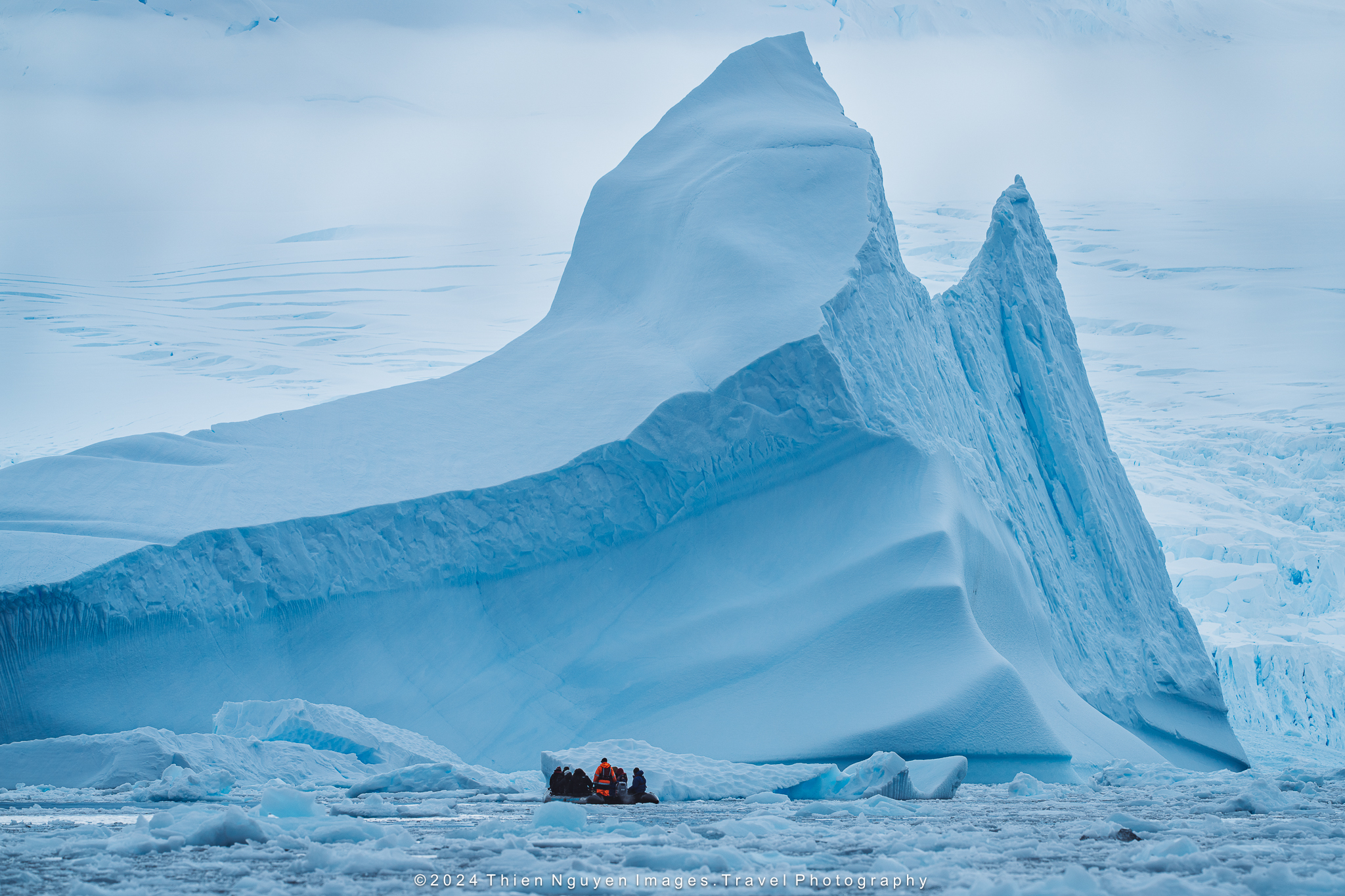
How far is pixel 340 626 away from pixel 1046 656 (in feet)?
23.9

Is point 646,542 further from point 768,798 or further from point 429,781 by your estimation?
point 768,798

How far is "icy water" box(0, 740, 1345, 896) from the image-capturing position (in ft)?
11.6

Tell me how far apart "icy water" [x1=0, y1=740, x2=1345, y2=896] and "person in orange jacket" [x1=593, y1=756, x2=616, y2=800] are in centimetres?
20

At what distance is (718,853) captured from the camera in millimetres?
4059

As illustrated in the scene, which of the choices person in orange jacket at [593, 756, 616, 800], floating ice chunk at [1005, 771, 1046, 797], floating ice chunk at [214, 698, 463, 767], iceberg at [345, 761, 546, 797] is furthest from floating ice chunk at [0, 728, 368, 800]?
floating ice chunk at [1005, 771, 1046, 797]

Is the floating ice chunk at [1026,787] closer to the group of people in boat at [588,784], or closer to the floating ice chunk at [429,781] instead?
the group of people in boat at [588,784]

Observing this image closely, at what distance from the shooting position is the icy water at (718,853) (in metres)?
3.52

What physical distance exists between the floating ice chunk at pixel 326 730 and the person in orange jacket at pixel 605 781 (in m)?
2.57

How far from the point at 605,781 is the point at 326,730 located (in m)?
3.27

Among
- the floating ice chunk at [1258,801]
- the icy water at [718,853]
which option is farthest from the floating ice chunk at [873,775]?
the floating ice chunk at [1258,801]

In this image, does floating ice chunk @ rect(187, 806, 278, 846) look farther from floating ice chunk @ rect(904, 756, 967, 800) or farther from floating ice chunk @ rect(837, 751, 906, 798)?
floating ice chunk @ rect(904, 756, 967, 800)

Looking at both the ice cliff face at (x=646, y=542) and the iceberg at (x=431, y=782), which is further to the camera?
the ice cliff face at (x=646, y=542)

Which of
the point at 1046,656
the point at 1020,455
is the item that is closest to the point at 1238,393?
the point at 1020,455

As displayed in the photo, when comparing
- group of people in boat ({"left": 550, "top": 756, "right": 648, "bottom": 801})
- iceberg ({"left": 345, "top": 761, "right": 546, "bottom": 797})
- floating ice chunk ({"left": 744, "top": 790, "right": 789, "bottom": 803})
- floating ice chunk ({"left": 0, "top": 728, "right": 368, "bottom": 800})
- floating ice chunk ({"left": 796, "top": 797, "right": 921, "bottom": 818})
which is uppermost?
floating ice chunk ({"left": 0, "top": 728, "right": 368, "bottom": 800})
